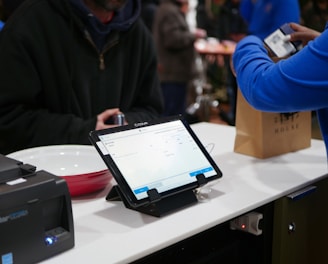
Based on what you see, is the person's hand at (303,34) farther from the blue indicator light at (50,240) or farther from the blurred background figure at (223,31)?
the blurred background figure at (223,31)

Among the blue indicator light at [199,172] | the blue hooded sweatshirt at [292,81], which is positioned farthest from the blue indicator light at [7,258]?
the blue hooded sweatshirt at [292,81]

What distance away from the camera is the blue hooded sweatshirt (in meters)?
1.08

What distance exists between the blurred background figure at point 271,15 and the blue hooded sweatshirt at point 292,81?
1793 millimetres

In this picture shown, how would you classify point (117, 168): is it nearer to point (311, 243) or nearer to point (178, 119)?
point (178, 119)

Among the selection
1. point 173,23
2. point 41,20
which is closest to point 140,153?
point 41,20

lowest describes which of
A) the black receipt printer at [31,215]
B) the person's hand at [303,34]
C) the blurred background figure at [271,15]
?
the black receipt printer at [31,215]

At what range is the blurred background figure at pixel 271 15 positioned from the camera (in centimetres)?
296

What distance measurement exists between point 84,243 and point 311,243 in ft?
2.58

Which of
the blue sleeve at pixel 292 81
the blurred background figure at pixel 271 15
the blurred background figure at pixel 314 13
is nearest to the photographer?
the blue sleeve at pixel 292 81

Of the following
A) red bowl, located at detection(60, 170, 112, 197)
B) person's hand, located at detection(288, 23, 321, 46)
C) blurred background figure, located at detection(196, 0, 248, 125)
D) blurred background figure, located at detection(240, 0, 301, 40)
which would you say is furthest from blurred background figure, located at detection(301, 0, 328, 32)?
red bowl, located at detection(60, 170, 112, 197)

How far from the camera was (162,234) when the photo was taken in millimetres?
1044

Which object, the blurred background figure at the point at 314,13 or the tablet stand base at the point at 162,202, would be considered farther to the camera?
the blurred background figure at the point at 314,13

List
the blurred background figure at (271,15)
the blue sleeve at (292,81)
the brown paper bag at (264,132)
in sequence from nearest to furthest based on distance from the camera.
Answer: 1. the blue sleeve at (292,81)
2. the brown paper bag at (264,132)
3. the blurred background figure at (271,15)

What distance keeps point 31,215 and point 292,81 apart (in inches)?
24.6
